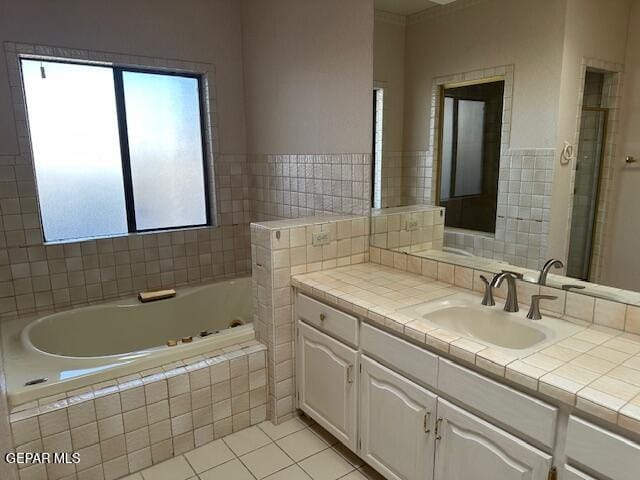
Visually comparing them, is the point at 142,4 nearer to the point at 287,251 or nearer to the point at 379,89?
the point at 379,89

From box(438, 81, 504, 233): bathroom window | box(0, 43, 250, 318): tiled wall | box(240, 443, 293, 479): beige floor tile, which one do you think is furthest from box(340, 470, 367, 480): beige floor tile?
box(0, 43, 250, 318): tiled wall

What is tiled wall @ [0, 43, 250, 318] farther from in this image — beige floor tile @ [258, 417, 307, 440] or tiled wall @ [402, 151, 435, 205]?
tiled wall @ [402, 151, 435, 205]

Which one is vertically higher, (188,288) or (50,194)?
(50,194)

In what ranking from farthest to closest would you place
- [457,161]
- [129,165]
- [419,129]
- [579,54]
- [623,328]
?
[129,165] → [419,129] → [457,161] → [579,54] → [623,328]

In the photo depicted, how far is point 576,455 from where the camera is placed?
115 centimetres

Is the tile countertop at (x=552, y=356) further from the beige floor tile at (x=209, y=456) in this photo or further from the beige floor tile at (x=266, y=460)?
the beige floor tile at (x=209, y=456)

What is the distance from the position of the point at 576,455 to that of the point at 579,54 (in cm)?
141

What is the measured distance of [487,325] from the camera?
5.82 ft

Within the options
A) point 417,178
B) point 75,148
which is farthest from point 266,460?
point 75,148

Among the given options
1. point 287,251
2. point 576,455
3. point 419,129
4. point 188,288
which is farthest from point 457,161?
point 188,288

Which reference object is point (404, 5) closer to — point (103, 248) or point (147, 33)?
point (147, 33)

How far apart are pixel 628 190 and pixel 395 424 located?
4.16 ft

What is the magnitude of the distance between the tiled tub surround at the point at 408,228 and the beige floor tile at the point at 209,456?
52.6 inches

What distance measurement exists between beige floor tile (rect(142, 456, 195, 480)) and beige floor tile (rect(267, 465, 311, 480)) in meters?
0.39
